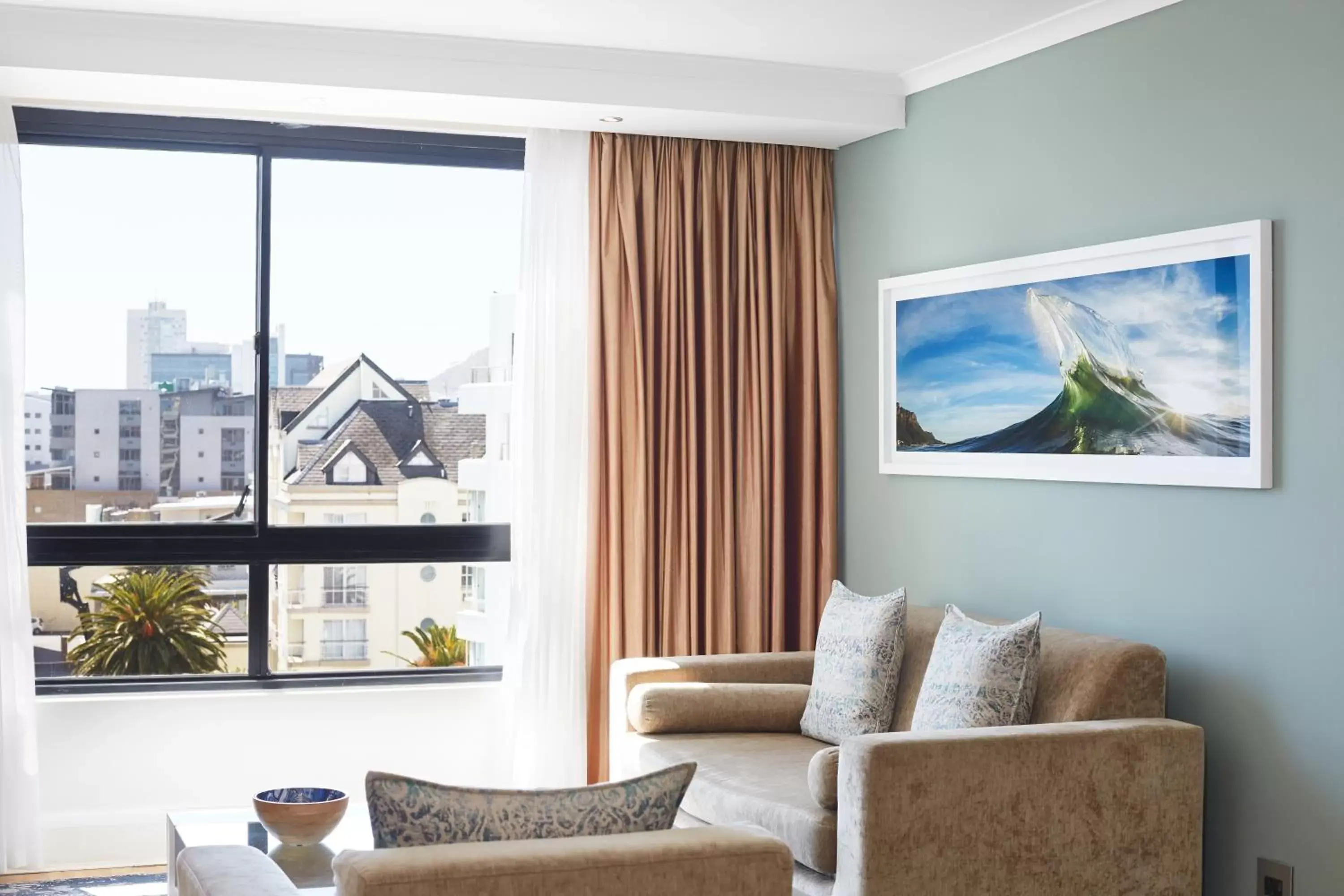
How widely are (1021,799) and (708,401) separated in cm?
219

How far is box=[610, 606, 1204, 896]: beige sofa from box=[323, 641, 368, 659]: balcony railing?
5.64 ft

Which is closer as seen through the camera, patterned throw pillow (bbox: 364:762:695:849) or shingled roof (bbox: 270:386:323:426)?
patterned throw pillow (bbox: 364:762:695:849)

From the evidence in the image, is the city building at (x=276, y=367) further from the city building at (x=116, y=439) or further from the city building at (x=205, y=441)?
the city building at (x=116, y=439)

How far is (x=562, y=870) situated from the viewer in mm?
2047

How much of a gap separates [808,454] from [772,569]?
0.45 meters

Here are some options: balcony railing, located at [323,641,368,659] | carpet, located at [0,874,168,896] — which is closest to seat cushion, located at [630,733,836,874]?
balcony railing, located at [323,641,368,659]

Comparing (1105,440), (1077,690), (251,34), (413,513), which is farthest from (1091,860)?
(251,34)

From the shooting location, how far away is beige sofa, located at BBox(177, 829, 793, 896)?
6.54 feet

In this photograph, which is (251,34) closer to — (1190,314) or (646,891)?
(1190,314)

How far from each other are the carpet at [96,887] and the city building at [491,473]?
1.37m

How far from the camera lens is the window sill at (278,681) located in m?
4.84

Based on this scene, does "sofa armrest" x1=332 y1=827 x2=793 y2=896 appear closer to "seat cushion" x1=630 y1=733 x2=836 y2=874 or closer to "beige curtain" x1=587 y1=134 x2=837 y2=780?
"seat cushion" x1=630 y1=733 x2=836 y2=874

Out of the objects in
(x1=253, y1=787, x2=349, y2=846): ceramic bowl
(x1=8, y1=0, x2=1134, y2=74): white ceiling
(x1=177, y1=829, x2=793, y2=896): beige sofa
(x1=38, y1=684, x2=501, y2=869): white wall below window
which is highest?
(x1=8, y1=0, x2=1134, y2=74): white ceiling

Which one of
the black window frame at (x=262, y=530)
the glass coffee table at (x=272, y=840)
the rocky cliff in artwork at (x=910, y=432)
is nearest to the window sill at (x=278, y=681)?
the black window frame at (x=262, y=530)
